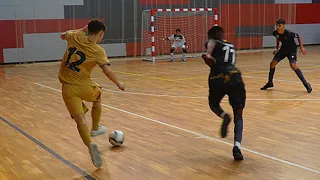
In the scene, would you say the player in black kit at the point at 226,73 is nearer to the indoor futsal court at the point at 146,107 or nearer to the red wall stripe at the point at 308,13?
the indoor futsal court at the point at 146,107

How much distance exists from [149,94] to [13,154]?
5431mm

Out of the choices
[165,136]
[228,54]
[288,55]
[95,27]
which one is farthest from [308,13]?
[95,27]

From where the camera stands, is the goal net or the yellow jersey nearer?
the yellow jersey

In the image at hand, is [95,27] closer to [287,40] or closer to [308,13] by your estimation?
[287,40]

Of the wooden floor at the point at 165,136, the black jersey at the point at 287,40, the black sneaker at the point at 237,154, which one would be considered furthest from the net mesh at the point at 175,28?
the black sneaker at the point at 237,154

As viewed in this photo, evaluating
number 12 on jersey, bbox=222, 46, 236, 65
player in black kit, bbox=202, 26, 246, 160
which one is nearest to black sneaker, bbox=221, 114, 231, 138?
player in black kit, bbox=202, 26, 246, 160

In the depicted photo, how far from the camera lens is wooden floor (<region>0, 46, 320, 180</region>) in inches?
215

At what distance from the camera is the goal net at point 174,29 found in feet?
73.1

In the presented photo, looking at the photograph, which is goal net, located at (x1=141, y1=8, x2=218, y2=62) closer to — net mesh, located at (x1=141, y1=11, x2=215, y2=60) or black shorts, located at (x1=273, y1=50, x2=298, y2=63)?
net mesh, located at (x1=141, y1=11, x2=215, y2=60)

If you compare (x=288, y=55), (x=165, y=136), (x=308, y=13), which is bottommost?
(x=165, y=136)

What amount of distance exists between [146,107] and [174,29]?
45.2ft

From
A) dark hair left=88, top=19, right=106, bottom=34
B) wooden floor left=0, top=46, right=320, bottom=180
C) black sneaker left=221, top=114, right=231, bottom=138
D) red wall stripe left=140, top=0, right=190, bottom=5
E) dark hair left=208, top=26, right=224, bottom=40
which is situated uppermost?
red wall stripe left=140, top=0, right=190, bottom=5

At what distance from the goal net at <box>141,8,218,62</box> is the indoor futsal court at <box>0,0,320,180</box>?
1.8 inches

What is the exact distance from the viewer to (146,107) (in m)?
9.70
